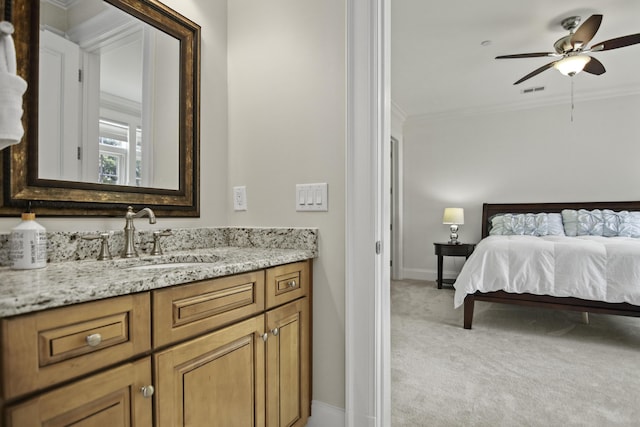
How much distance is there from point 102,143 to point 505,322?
11.5 feet

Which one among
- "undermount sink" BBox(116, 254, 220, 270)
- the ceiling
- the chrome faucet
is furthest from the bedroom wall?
the chrome faucet

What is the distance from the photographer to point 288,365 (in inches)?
55.7

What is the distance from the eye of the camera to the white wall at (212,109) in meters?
1.78

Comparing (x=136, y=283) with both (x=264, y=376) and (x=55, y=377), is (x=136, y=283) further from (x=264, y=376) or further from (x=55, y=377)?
(x=264, y=376)

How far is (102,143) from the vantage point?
139 centimetres

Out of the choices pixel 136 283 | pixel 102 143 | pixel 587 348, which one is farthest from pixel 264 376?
pixel 587 348

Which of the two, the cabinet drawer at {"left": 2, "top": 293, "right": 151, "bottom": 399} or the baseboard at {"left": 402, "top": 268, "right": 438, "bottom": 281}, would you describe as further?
the baseboard at {"left": 402, "top": 268, "right": 438, "bottom": 281}

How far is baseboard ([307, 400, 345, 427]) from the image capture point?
4.98 feet

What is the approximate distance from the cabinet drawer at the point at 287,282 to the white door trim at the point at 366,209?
20cm

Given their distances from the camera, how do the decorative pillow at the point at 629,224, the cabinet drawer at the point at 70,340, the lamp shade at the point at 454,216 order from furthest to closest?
the lamp shade at the point at 454,216 < the decorative pillow at the point at 629,224 < the cabinet drawer at the point at 70,340

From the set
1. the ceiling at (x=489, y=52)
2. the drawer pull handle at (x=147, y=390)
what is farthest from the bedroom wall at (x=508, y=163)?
the drawer pull handle at (x=147, y=390)

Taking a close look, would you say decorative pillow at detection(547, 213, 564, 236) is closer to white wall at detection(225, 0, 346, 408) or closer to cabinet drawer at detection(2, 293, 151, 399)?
white wall at detection(225, 0, 346, 408)

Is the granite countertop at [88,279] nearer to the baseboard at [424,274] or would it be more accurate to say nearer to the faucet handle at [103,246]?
A: the faucet handle at [103,246]

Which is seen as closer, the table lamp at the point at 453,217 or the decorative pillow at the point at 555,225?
the decorative pillow at the point at 555,225
